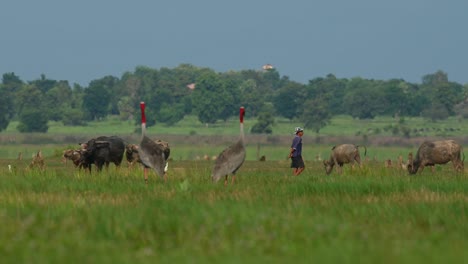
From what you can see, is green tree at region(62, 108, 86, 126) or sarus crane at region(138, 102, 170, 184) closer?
sarus crane at region(138, 102, 170, 184)

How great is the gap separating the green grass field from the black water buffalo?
22.8ft

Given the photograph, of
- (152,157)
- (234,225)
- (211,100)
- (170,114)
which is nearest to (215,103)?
(211,100)

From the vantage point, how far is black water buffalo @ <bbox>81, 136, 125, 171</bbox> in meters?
27.8

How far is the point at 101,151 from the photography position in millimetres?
28031

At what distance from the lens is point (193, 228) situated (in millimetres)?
12344

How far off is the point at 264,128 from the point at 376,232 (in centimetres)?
11725

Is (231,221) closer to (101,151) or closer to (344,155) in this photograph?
(101,151)

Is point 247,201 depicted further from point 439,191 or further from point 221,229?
point 439,191

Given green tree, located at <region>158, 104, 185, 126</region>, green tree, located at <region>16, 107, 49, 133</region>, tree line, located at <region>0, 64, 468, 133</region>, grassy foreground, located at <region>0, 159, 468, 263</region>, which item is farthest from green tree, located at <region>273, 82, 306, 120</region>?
grassy foreground, located at <region>0, 159, 468, 263</region>

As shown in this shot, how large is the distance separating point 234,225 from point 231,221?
3.1 inches

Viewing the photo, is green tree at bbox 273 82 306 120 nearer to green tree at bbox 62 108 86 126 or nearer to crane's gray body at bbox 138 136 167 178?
green tree at bbox 62 108 86 126

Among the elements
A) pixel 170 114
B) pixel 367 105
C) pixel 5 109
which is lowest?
pixel 170 114

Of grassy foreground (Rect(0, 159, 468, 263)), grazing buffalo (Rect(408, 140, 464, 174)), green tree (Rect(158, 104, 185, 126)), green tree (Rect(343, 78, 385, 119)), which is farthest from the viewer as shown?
green tree (Rect(343, 78, 385, 119))

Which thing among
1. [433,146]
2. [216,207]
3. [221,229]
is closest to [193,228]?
[221,229]
